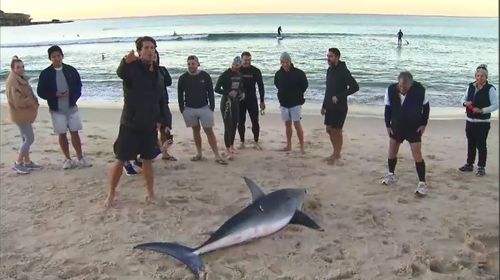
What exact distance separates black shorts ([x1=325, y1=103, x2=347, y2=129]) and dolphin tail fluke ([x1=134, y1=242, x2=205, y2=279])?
3.61 meters

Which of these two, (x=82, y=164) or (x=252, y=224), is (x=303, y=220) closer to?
(x=252, y=224)

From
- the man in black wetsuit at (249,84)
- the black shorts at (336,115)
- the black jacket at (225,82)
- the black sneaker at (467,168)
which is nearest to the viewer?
the black sneaker at (467,168)

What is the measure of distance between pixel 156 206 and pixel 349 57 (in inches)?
959

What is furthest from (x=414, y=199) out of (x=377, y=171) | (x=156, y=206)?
(x=156, y=206)

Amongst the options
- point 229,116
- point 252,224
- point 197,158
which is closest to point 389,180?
point 252,224

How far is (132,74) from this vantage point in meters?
4.81

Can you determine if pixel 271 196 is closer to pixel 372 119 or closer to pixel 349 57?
pixel 372 119

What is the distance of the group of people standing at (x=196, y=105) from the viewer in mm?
5004

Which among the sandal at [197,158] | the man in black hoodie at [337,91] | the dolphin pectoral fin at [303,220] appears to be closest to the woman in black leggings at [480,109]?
the man in black hoodie at [337,91]

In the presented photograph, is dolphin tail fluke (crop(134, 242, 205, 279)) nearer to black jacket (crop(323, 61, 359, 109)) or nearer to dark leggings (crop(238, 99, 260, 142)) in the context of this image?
black jacket (crop(323, 61, 359, 109))

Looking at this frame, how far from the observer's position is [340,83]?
7.03m

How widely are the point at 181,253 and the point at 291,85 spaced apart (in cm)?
403

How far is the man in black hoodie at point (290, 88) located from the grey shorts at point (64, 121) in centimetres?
299

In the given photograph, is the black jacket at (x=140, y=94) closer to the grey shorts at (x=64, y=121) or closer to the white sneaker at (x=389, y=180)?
the grey shorts at (x=64, y=121)
